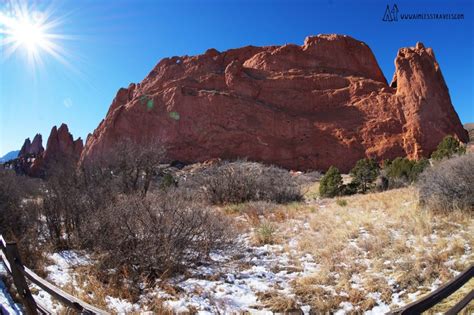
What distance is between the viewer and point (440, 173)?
7.64 meters

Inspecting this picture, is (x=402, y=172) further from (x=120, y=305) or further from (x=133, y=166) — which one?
(x=120, y=305)

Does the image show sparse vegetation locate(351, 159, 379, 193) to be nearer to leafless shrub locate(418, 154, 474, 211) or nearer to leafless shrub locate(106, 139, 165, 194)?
leafless shrub locate(418, 154, 474, 211)

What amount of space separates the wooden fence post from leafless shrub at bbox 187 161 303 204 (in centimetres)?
1028

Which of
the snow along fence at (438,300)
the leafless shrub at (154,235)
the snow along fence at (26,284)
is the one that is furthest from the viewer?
the leafless shrub at (154,235)

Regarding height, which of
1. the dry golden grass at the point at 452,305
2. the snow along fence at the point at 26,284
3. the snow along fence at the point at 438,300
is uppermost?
the snow along fence at the point at 26,284

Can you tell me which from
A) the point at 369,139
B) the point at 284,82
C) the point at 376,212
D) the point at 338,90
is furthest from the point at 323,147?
the point at 376,212

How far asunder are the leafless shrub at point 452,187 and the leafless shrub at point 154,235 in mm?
5569

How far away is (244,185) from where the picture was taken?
13.5 m

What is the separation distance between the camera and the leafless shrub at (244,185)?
1349cm

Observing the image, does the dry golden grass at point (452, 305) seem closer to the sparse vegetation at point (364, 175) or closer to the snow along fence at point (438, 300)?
the snow along fence at point (438, 300)

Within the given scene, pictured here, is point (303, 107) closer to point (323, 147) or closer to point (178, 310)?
point (323, 147)

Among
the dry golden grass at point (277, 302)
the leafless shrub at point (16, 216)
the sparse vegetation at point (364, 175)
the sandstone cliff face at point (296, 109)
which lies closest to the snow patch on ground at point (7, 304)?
the leafless shrub at point (16, 216)

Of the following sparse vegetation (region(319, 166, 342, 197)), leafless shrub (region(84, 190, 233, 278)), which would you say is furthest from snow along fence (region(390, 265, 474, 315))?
sparse vegetation (region(319, 166, 342, 197))

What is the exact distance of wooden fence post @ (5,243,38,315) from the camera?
305cm
